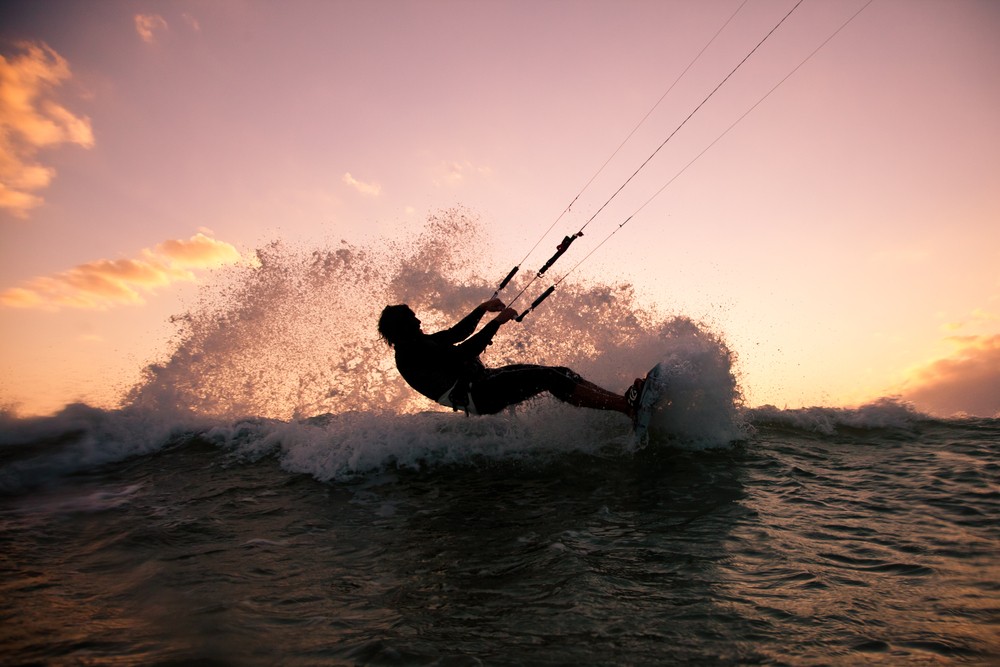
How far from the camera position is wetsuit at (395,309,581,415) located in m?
6.27

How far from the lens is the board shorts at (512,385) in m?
6.45

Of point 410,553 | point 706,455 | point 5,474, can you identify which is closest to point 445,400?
point 410,553

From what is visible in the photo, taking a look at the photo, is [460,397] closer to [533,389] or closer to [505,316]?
[533,389]

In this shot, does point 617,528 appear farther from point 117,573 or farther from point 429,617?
point 117,573

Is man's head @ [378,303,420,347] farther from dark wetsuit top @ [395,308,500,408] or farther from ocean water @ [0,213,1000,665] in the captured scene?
ocean water @ [0,213,1000,665]

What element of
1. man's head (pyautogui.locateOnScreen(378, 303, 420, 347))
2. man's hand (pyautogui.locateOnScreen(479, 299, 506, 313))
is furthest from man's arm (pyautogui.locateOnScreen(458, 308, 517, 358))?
man's head (pyautogui.locateOnScreen(378, 303, 420, 347))

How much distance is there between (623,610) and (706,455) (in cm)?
434

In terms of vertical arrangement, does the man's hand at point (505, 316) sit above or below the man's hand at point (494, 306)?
below

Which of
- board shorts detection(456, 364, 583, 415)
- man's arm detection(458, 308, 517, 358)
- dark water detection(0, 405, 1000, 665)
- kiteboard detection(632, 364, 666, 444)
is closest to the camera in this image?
dark water detection(0, 405, 1000, 665)

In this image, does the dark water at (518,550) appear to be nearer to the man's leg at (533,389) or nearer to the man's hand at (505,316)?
the man's leg at (533,389)

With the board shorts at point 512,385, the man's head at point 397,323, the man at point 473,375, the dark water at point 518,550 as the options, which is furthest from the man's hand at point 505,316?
the dark water at point 518,550

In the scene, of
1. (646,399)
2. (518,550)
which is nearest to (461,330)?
(646,399)

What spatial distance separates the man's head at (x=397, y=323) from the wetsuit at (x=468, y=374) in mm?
90

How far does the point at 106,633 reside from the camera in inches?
112
